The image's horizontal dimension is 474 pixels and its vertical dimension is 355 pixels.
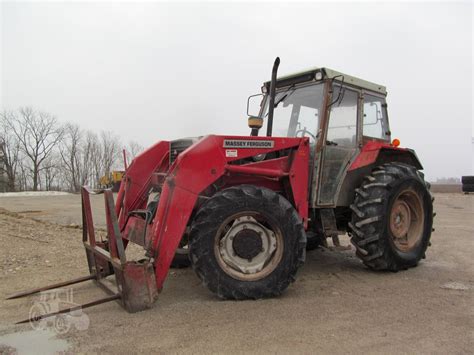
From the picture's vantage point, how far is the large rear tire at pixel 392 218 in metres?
5.00

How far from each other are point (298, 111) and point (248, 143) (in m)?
1.49

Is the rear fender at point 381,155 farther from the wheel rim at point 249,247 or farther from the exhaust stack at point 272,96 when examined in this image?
the wheel rim at point 249,247

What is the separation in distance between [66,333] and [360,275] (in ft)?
11.6

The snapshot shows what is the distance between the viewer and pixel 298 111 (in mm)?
5562

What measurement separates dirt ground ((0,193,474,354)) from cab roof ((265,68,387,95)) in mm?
2572

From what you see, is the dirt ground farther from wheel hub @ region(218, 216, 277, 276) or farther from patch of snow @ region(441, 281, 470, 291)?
wheel hub @ region(218, 216, 277, 276)

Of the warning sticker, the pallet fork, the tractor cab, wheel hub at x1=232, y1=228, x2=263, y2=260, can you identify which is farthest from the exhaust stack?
the pallet fork

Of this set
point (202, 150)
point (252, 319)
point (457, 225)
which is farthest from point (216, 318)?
point (457, 225)

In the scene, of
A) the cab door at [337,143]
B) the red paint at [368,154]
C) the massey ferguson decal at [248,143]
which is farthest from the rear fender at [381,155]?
the massey ferguson decal at [248,143]

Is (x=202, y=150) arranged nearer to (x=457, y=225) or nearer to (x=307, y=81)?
(x=307, y=81)

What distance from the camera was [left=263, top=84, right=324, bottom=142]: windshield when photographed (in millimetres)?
5289

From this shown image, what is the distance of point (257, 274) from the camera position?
408 cm

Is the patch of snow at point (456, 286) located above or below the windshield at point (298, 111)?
below

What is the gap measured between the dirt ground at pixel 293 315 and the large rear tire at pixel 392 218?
0.27m
